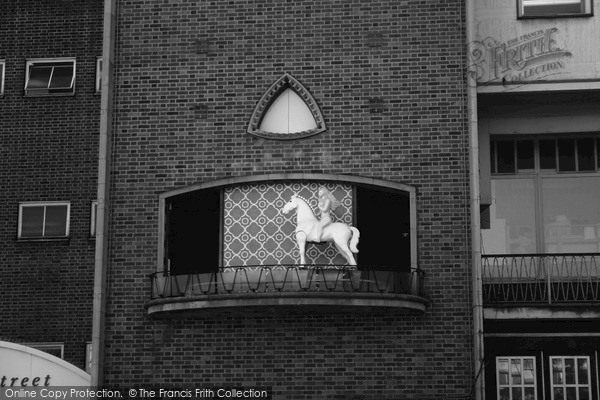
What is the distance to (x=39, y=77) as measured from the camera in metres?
26.9

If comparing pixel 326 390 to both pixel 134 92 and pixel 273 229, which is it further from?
pixel 134 92

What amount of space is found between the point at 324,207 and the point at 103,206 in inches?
152

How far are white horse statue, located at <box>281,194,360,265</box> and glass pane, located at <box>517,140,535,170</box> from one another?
436 cm

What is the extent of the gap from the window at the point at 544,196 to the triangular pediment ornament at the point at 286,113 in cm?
399

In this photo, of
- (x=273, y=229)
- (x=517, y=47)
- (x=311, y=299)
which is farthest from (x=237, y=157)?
(x=517, y=47)

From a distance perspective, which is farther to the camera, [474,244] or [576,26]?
[576,26]

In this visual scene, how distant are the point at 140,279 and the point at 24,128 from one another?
660cm

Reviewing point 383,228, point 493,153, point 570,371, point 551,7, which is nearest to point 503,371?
point 570,371

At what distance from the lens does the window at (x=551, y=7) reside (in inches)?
887

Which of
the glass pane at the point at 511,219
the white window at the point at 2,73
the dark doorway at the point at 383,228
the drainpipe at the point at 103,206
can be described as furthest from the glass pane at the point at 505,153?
the white window at the point at 2,73

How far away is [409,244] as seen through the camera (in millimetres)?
21359

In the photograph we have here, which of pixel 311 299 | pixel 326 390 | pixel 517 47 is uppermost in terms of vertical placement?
pixel 517 47

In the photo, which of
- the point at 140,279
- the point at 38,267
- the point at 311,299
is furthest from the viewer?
the point at 38,267

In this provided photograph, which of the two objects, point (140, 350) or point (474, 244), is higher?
point (474, 244)
